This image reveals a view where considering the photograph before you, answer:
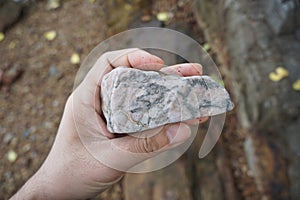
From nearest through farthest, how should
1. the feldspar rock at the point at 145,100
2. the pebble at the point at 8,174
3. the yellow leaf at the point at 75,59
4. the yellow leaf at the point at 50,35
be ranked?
the feldspar rock at the point at 145,100, the pebble at the point at 8,174, the yellow leaf at the point at 75,59, the yellow leaf at the point at 50,35

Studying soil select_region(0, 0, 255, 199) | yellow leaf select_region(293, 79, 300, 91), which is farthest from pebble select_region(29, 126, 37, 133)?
yellow leaf select_region(293, 79, 300, 91)

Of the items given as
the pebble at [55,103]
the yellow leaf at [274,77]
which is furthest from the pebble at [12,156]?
the yellow leaf at [274,77]

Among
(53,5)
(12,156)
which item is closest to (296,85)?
(12,156)

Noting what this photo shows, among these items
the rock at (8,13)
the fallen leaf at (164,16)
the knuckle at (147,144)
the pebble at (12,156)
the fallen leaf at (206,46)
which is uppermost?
the knuckle at (147,144)

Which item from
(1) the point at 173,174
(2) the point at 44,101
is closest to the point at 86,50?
(2) the point at 44,101

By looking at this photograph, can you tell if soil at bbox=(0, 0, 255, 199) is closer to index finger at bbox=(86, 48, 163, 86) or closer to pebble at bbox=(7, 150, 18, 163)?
pebble at bbox=(7, 150, 18, 163)

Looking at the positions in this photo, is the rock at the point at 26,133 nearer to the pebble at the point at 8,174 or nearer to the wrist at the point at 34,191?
the pebble at the point at 8,174
